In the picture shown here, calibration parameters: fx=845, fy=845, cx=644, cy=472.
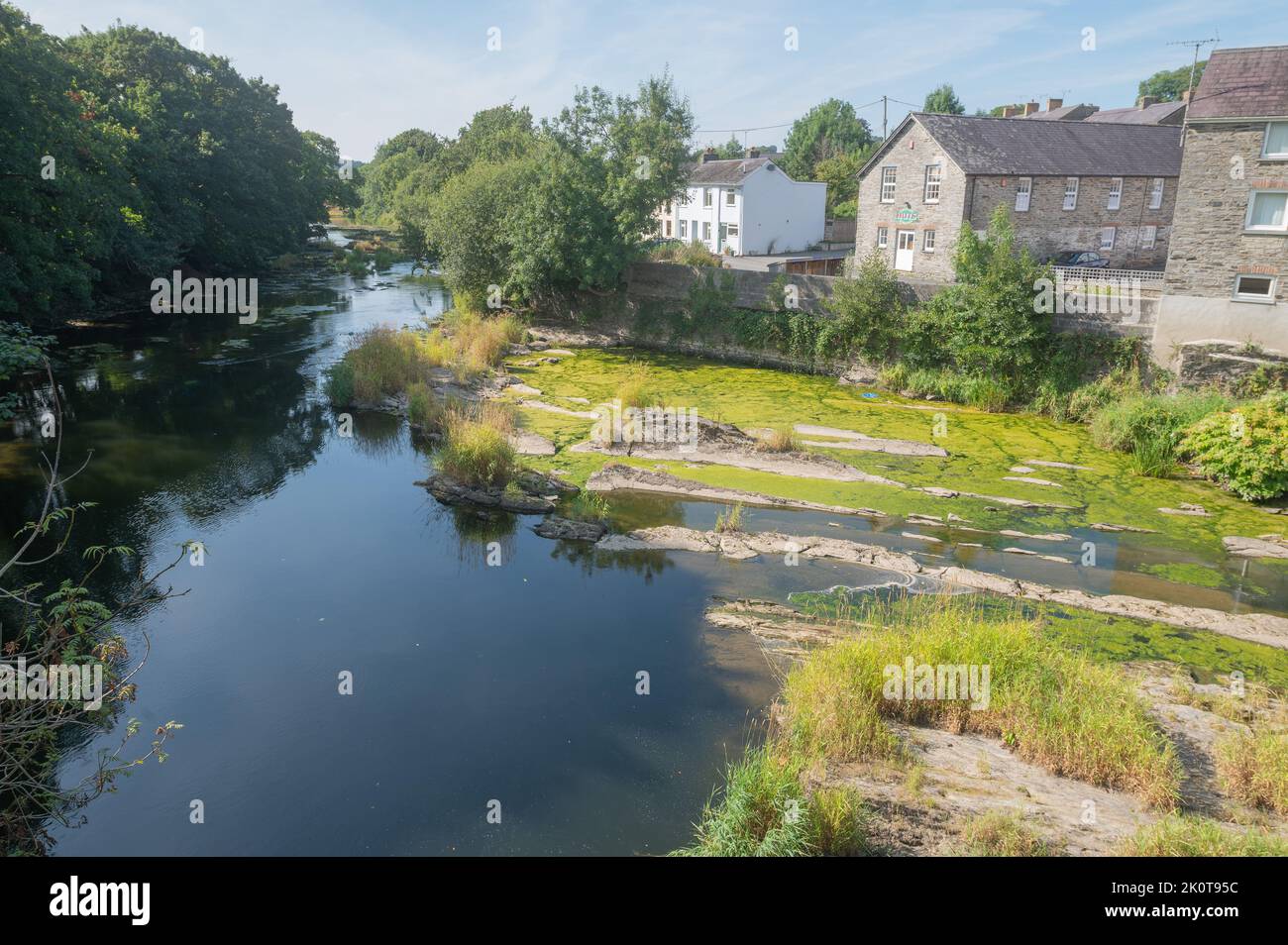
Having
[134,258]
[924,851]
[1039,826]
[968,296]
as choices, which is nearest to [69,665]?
[924,851]

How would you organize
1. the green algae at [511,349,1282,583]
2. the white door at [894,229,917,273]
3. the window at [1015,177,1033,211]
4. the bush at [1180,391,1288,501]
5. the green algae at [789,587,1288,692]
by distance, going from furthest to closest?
the white door at [894,229,917,273], the window at [1015,177,1033,211], the bush at [1180,391,1288,501], the green algae at [511,349,1282,583], the green algae at [789,587,1288,692]

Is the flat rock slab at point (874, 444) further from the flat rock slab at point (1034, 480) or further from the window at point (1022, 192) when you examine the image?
the window at point (1022, 192)

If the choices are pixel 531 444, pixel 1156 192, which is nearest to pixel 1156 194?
pixel 1156 192

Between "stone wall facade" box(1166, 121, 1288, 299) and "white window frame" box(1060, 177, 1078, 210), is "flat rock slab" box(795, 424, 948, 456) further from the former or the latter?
"white window frame" box(1060, 177, 1078, 210)

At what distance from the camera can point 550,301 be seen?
34.7m

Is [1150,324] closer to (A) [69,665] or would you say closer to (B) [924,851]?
(B) [924,851]

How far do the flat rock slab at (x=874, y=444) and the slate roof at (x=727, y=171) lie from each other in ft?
93.4

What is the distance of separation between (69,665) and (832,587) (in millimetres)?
10090

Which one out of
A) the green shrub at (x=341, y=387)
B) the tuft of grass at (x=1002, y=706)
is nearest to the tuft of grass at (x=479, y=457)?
the green shrub at (x=341, y=387)

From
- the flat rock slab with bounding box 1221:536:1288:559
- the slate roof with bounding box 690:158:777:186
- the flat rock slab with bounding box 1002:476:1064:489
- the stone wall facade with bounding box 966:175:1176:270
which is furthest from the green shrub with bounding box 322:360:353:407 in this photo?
the slate roof with bounding box 690:158:777:186

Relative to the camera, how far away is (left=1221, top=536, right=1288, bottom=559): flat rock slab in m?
14.4

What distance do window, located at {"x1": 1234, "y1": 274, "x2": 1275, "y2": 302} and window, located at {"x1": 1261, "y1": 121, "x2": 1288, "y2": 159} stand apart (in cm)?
273
